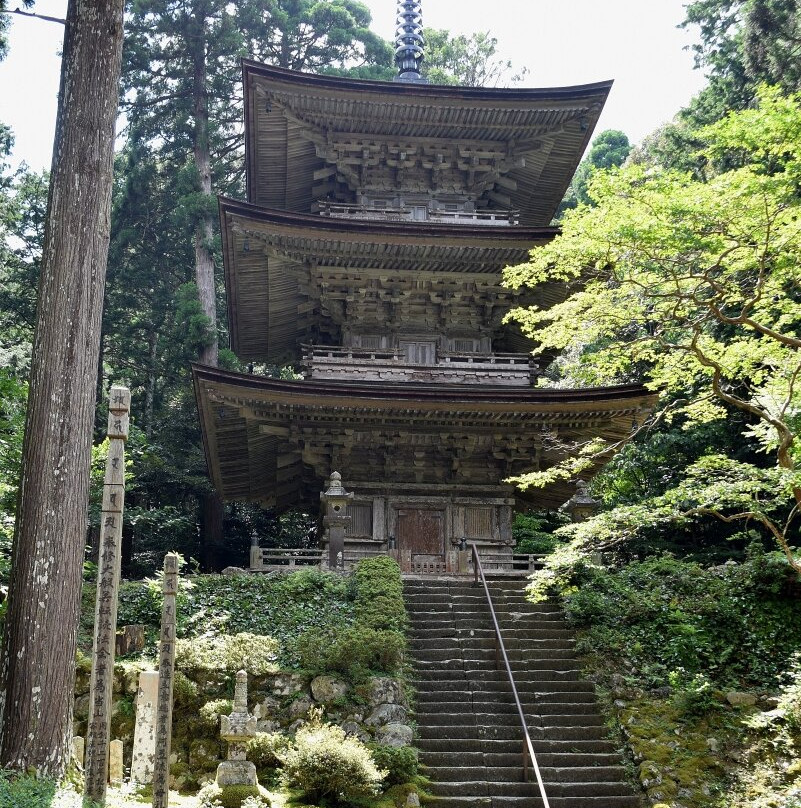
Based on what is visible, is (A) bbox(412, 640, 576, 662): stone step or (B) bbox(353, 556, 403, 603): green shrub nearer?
(A) bbox(412, 640, 576, 662): stone step

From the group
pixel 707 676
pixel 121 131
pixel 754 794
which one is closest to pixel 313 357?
pixel 707 676

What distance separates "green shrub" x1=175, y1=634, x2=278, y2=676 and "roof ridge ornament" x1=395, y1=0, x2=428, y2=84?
18.5 meters

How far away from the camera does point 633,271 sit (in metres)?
12.3

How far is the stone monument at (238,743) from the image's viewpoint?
1012 cm

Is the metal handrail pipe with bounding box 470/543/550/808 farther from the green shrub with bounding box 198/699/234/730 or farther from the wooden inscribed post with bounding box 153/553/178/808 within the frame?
the wooden inscribed post with bounding box 153/553/178/808

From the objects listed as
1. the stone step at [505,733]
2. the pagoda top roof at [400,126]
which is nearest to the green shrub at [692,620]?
the stone step at [505,733]

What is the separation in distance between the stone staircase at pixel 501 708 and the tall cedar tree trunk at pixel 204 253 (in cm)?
1210

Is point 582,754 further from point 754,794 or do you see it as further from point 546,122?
point 546,122

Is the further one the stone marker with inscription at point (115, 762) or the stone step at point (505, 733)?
the stone step at point (505, 733)

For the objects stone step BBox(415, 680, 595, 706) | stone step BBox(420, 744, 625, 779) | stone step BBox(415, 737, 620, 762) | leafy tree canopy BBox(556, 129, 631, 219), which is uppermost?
leafy tree canopy BBox(556, 129, 631, 219)

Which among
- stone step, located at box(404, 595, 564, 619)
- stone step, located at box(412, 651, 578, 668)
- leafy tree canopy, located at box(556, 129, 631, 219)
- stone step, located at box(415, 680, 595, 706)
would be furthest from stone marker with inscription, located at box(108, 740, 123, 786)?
leafy tree canopy, located at box(556, 129, 631, 219)

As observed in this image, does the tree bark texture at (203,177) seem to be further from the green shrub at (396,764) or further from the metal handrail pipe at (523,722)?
the green shrub at (396,764)

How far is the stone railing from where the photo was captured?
19391mm

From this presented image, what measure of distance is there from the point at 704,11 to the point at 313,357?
1876 cm
